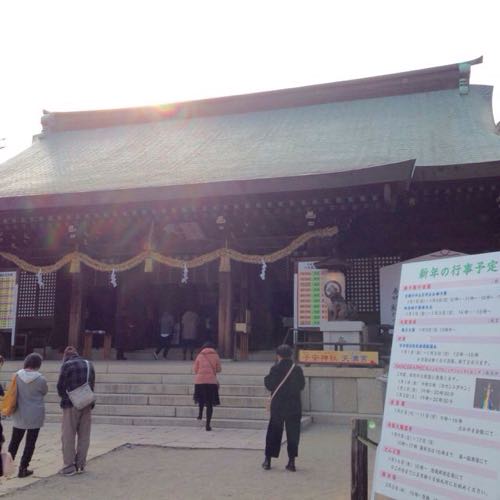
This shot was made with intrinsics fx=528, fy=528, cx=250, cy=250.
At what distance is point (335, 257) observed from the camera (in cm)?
1111

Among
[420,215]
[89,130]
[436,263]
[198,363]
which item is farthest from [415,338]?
[89,130]

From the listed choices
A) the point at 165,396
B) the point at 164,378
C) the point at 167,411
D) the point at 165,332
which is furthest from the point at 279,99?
the point at 167,411

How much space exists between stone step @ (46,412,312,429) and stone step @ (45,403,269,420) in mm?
130

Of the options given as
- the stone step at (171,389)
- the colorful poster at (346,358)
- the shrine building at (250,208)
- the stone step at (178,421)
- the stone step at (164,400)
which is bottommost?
the stone step at (178,421)

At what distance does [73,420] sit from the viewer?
600 cm

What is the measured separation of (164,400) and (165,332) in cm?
442

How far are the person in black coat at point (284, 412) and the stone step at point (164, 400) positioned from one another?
3109 millimetres

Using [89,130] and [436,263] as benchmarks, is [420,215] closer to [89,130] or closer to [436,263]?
[436,263]

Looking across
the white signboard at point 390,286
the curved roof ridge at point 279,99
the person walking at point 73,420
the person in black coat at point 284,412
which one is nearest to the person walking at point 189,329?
the white signboard at point 390,286

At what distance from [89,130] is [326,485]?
1825 cm

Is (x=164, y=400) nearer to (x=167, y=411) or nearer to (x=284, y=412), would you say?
(x=167, y=411)

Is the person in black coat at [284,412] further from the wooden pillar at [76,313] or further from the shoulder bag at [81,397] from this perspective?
the wooden pillar at [76,313]

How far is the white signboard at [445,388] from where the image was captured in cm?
237

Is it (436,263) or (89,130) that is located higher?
(89,130)
